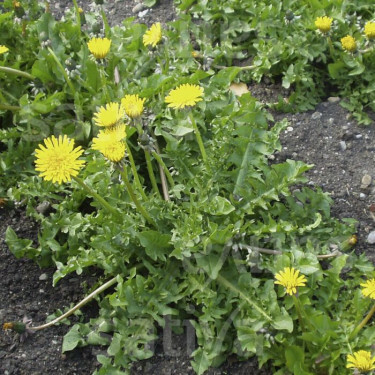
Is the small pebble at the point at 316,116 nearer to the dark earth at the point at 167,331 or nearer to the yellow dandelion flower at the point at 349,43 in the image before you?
the dark earth at the point at 167,331

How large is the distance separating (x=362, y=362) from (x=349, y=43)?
1.90m

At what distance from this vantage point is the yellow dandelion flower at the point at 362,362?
225 cm

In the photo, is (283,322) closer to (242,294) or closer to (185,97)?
(242,294)

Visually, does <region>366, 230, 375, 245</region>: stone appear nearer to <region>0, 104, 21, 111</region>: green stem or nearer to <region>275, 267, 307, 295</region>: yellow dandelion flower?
<region>275, 267, 307, 295</region>: yellow dandelion flower

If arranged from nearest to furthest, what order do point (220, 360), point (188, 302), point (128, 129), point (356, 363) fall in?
1. point (356, 363)
2. point (220, 360)
3. point (188, 302)
4. point (128, 129)

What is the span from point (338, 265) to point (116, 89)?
4.82ft

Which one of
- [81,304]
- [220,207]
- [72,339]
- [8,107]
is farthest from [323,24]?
[72,339]

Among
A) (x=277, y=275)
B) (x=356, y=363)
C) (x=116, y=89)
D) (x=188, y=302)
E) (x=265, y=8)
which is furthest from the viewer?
(x=265, y=8)

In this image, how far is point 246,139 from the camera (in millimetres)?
2967

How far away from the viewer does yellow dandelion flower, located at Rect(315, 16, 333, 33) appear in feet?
11.5

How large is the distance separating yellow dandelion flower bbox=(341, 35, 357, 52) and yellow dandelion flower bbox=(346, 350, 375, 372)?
1835 millimetres

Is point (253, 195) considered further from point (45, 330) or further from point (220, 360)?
point (45, 330)

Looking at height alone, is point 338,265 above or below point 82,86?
below

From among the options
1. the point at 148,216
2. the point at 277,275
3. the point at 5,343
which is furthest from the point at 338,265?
the point at 5,343
